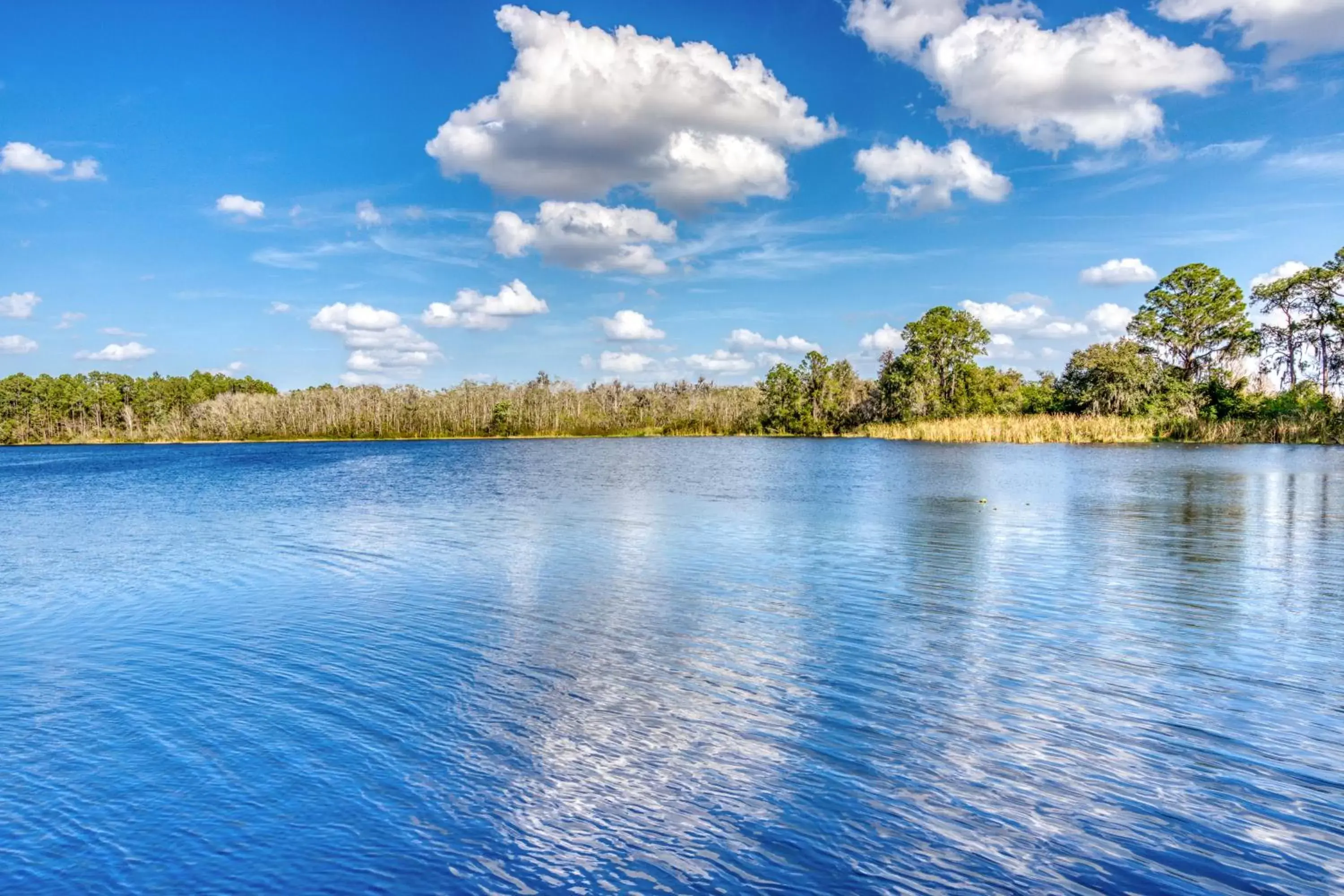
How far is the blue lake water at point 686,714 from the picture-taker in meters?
5.56

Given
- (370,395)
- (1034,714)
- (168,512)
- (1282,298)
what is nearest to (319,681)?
(1034,714)

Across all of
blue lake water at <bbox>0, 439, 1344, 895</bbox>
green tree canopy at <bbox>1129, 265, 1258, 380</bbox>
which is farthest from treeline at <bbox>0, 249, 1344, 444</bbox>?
blue lake water at <bbox>0, 439, 1344, 895</bbox>

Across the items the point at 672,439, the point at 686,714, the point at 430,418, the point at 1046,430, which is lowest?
the point at 686,714

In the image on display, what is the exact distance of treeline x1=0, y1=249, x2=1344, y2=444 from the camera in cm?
6981

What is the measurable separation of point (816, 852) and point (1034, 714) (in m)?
3.61

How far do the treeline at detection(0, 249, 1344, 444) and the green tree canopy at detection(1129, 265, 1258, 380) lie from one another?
0.13 m

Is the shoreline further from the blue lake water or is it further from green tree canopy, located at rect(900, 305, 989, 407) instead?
the blue lake water

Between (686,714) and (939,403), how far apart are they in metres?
95.3

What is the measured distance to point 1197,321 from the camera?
77062mm

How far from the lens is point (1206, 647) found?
33.4ft

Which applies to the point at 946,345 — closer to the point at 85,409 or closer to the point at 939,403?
the point at 939,403

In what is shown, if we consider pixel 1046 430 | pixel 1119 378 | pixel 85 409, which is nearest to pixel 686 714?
pixel 1046 430

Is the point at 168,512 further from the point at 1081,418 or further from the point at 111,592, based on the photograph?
the point at 1081,418

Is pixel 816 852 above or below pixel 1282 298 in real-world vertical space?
below
